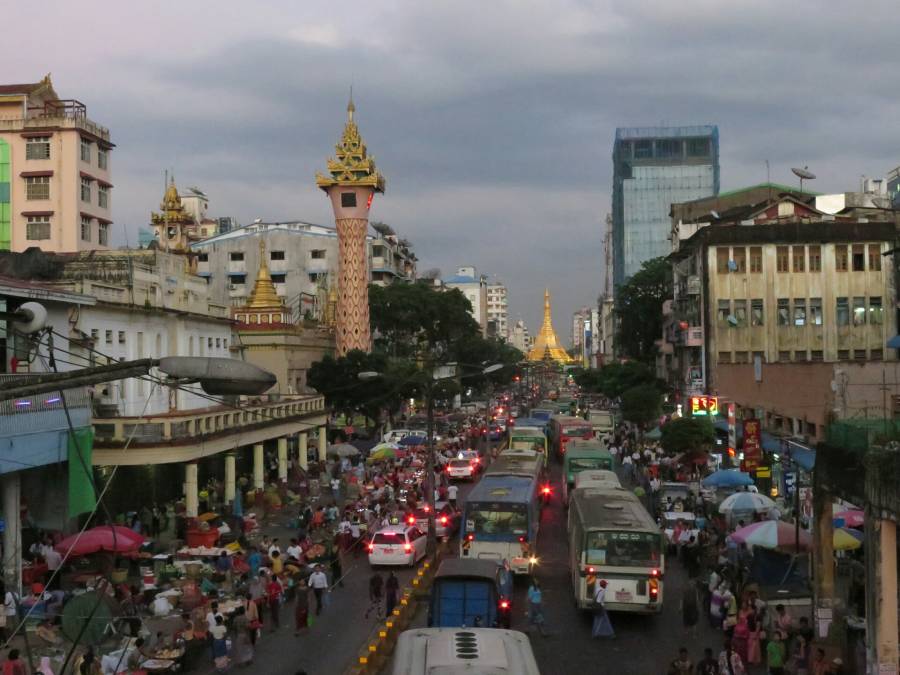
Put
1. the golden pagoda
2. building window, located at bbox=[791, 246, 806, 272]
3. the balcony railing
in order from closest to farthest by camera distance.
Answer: the balcony railing → the golden pagoda → building window, located at bbox=[791, 246, 806, 272]

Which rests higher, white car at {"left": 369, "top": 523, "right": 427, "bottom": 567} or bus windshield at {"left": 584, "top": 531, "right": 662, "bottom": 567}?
bus windshield at {"left": 584, "top": 531, "right": 662, "bottom": 567}

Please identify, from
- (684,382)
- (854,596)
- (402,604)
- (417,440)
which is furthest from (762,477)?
(684,382)

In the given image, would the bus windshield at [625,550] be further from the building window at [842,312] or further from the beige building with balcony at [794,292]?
the building window at [842,312]

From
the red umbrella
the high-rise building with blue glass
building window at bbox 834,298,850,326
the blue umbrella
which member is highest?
the high-rise building with blue glass

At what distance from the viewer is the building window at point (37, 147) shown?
47.2 m

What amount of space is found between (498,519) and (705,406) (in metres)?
26.9

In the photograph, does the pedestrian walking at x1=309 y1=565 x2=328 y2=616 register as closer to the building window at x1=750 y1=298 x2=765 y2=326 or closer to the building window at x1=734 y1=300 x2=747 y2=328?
the building window at x1=734 y1=300 x2=747 y2=328

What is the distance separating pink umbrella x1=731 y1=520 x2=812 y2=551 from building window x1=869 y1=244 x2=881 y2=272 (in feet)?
137

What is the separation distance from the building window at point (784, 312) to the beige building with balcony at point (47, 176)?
38.0 metres

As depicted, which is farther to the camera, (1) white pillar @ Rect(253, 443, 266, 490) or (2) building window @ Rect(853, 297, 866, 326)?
(2) building window @ Rect(853, 297, 866, 326)

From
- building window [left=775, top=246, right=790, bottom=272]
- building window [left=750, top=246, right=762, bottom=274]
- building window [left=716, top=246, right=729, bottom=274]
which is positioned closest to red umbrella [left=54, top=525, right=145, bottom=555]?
building window [left=716, top=246, right=729, bottom=274]

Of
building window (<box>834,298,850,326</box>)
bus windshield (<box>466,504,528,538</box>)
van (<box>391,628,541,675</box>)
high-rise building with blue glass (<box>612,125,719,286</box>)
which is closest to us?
van (<box>391,628,541,675</box>)

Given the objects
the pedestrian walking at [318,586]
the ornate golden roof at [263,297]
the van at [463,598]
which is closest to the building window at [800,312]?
the ornate golden roof at [263,297]

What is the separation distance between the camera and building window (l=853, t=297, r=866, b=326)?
60781mm
